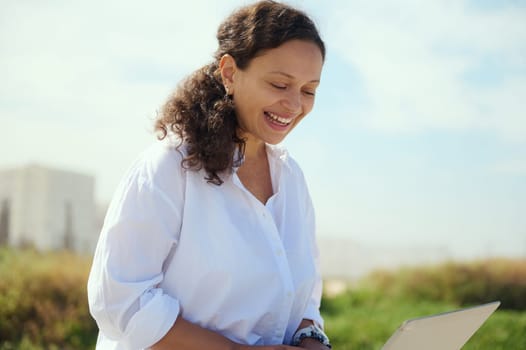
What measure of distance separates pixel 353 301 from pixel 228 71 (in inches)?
228

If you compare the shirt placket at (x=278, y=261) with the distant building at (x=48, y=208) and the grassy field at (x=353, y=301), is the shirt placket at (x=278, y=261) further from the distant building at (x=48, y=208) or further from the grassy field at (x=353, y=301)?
the distant building at (x=48, y=208)

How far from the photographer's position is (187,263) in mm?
1630

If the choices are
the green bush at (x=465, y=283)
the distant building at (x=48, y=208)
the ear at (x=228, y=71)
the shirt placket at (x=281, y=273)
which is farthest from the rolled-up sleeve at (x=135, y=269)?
the green bush at (x=465, y=283)

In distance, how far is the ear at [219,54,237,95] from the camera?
1813mm

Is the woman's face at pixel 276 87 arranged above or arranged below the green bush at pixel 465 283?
above

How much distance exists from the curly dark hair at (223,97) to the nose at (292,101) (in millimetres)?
134

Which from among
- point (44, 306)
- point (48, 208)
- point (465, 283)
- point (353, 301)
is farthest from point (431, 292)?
point (48, 208)

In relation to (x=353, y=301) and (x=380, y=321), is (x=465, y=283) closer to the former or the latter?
(x=353, y=301)

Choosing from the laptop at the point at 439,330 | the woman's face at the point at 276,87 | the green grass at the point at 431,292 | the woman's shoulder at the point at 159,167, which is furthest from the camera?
the green grass at the point at 431,292

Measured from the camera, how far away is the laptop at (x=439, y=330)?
1484 mm

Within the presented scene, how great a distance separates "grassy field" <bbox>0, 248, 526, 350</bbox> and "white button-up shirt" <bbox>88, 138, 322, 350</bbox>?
4.17 meters

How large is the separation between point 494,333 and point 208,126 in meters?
4.83

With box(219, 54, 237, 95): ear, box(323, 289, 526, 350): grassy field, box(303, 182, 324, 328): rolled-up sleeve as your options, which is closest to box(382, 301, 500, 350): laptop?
box(303, 182, 324, 328): rolled-up sleeve

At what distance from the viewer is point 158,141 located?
176 centimetres
